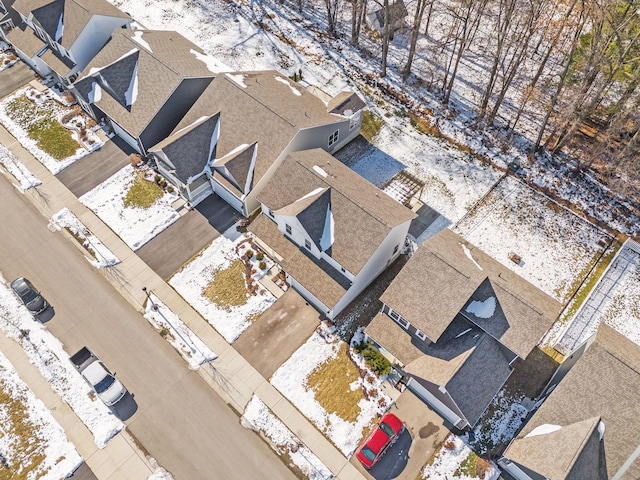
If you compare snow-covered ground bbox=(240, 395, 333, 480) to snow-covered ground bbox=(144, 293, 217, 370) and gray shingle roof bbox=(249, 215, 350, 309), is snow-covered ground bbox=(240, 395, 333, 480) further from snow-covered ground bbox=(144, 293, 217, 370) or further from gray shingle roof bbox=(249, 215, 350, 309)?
gray shingle roof bbox=(249, 215, 350, 309)

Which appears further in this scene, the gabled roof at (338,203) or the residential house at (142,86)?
the residential house at (142,86)

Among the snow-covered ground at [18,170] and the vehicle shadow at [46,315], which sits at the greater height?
the snow-covered ground at [18,170]

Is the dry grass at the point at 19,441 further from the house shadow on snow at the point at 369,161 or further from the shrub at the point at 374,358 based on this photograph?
the house shadow on snow at the point at 369,161

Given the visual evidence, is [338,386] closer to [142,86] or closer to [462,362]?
[462,362]

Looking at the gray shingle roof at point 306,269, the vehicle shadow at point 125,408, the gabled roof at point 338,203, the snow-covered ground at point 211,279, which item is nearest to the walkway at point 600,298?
the gabled roof at point 338,203


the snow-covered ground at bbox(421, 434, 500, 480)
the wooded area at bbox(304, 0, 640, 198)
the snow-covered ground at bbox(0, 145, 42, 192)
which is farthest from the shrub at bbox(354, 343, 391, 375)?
the snow-covered ground at bbox(0, 145, 42, 192)

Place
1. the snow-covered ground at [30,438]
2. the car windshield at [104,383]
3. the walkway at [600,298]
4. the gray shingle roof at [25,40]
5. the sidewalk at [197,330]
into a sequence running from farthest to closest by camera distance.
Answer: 1. the gray shingle roof at [25,40]
2. the walkway at [600,298]
3. the car windshield at [104,383]
4. the sidewalk at [197,330]
5. the snow-covered ground at [30,438]

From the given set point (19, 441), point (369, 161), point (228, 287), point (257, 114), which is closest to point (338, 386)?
point (228, 287)
